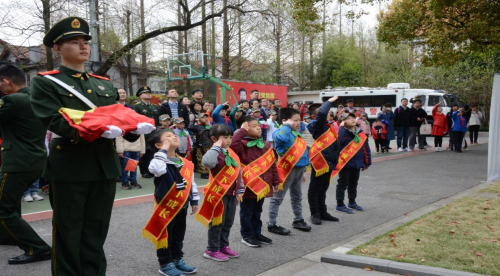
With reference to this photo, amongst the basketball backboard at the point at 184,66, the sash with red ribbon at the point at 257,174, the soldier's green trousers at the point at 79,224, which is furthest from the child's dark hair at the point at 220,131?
the basketball backboard at the point at 184,66

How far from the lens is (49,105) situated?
2.94 metres

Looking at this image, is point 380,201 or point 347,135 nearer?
point 347,135

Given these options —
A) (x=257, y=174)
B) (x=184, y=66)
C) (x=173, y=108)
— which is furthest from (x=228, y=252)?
(x=184, y=66)

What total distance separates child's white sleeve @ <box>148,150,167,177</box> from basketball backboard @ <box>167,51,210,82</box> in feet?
65.3

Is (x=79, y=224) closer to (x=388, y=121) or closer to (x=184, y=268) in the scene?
(x=184, y=268)

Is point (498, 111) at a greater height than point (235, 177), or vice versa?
point (498, 111)

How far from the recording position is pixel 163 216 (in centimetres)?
441

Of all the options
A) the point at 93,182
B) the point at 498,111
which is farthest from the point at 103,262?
the point at 498,111

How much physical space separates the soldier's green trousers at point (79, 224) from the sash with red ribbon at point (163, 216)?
1131 mm

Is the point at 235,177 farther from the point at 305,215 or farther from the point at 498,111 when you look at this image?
the point at 498,111

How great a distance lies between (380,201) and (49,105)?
275 inches

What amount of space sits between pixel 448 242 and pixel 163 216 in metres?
3.45

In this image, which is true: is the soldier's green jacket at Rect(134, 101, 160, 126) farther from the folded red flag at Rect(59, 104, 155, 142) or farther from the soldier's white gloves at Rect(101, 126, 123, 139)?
the soldier's white gloves at Rect(101, 126, 123, 139)

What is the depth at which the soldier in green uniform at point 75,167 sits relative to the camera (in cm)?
302
